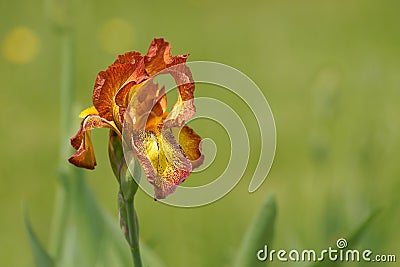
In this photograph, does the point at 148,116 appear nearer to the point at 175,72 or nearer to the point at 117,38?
the point at 175,72

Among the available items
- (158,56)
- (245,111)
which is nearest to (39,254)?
(158,56)

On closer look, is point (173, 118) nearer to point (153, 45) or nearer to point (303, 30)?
point (153, 45)

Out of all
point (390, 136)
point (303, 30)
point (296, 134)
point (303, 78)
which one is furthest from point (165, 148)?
point (303, 30)

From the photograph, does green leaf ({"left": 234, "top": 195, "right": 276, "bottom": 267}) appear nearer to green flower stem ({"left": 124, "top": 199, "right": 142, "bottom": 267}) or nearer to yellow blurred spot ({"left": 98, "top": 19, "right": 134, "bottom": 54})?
green flower stem ({"left": 124, "top": 199, "right": 142, "bottom": 267})

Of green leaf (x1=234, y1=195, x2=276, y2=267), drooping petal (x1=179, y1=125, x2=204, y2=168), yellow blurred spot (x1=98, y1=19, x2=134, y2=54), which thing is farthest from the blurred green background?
drooping petal (x1=179, y1=125, x2=204, y2=168)

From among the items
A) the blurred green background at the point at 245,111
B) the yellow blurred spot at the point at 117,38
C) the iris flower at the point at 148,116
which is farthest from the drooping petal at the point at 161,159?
the yellow blurred spot at the point at 117,38
